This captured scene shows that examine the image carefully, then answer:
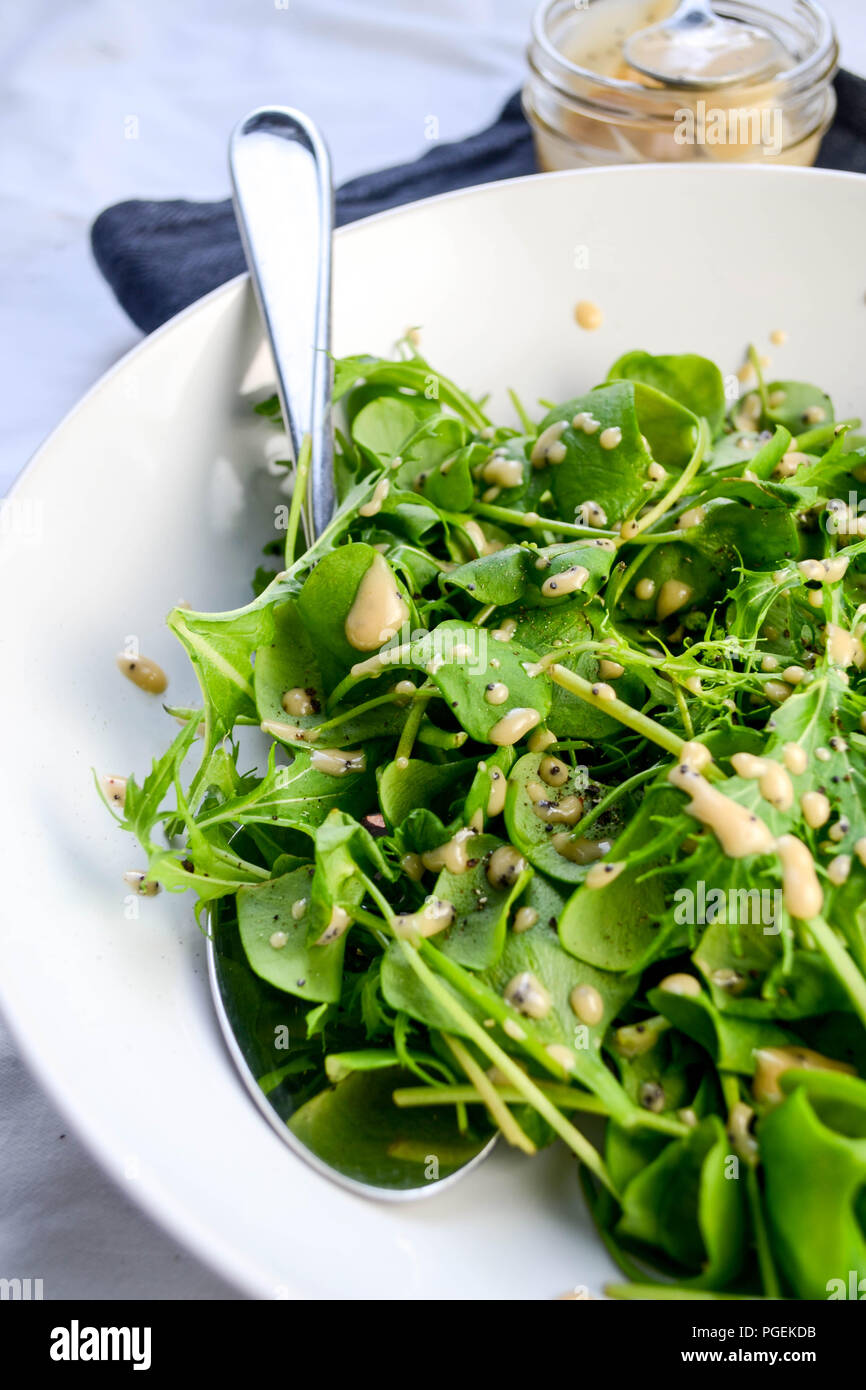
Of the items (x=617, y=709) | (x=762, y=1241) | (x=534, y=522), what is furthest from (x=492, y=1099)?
(x=534, y=522)

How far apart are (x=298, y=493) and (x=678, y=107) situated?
0.76 meters

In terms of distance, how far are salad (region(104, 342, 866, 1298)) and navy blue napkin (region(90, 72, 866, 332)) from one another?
0.59 meters

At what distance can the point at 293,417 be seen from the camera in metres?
1.00

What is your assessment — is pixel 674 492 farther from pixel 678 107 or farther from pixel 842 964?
pixel 678 107

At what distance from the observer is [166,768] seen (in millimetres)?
726

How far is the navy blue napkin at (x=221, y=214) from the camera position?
139 cm

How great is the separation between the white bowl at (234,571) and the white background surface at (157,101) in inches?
18.3

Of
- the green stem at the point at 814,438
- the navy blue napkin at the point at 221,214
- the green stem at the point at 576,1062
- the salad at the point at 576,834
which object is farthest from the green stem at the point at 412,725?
the navy blue napkin at the point at 221,214

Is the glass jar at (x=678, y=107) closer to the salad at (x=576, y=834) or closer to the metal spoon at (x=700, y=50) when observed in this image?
the metal spoon at (x=700, y=50)

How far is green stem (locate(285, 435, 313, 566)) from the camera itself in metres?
0.92

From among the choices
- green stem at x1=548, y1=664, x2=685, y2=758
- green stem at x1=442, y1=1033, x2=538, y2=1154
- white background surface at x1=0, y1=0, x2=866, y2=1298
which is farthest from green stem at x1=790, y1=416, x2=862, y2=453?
white background surface at x1=0, y1=0, x2=866, y2=1298

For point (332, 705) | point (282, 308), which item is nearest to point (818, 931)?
point (332, 705)

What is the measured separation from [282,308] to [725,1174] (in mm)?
778

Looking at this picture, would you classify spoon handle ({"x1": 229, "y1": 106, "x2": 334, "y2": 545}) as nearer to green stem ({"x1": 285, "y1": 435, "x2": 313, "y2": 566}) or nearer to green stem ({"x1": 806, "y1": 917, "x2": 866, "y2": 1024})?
green stem ({"x1": 285, "y1": 435, "x2": 313, "y2": 566})
